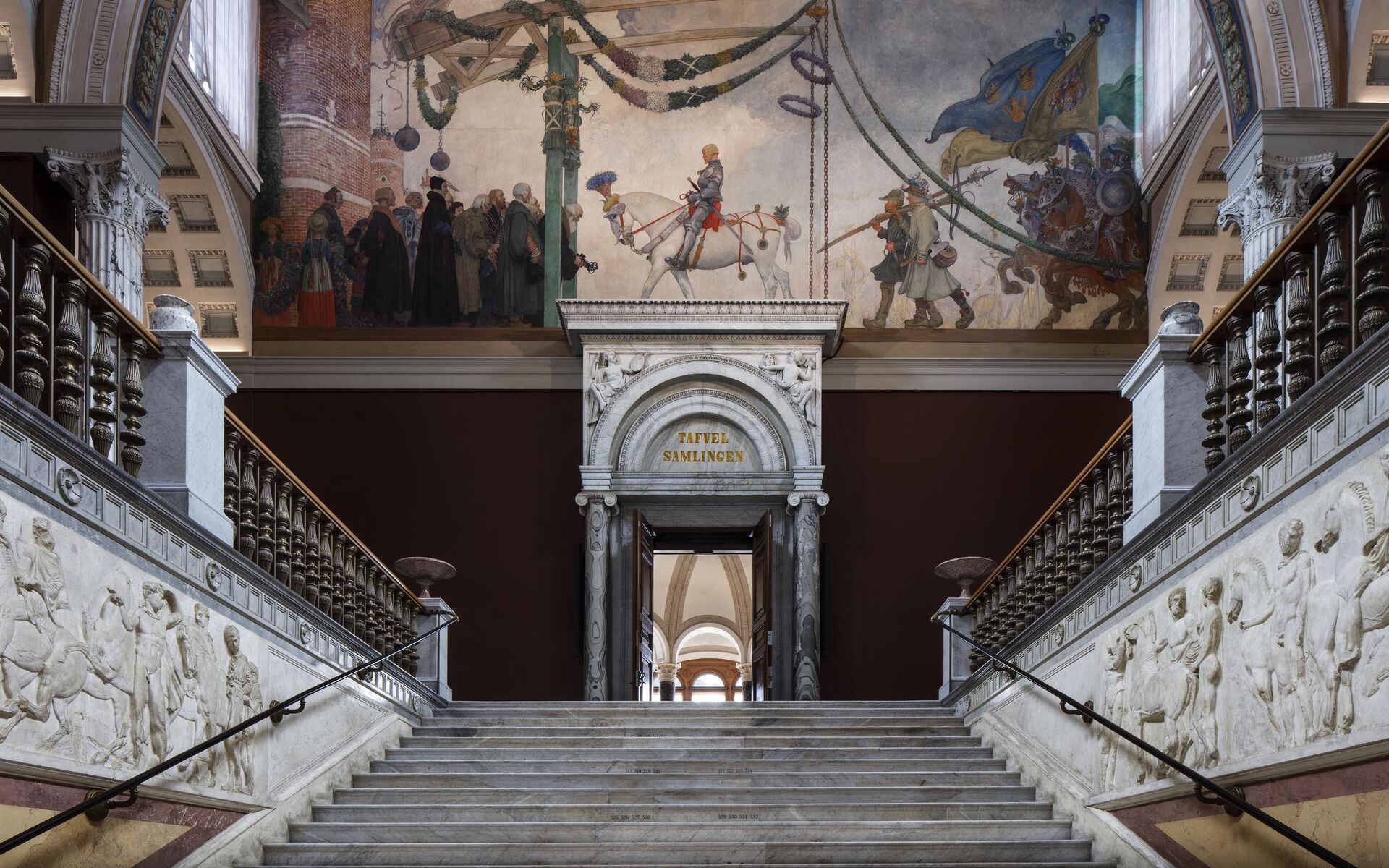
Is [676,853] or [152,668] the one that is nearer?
[152,668]

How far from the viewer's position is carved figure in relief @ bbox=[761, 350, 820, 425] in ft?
48.3

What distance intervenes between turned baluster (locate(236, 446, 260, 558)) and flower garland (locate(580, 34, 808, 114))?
30.3ft

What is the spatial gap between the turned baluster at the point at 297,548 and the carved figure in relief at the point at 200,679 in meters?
1.59

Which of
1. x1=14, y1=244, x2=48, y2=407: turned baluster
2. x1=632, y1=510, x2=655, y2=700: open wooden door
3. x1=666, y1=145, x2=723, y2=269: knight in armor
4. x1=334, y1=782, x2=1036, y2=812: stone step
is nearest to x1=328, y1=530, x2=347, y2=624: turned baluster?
x1=334, y1=782, x2=1036, y2=812: stone step

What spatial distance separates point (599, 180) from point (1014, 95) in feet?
15.1

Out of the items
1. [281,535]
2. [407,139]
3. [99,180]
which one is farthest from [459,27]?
[281,535]

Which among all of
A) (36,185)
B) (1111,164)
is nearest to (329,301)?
(36,185)

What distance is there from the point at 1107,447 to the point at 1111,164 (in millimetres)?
9065

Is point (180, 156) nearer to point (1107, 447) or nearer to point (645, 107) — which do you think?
point (645, 107)

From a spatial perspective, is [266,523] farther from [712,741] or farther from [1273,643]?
[1273,643]

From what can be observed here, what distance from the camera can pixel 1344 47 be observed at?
35.7ft

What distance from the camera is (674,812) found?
25.7 ft

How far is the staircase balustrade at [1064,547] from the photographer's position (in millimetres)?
7738

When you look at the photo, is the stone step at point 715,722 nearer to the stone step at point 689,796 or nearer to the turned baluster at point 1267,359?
the stone step at point 689,796
